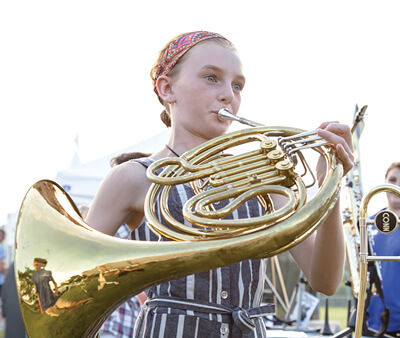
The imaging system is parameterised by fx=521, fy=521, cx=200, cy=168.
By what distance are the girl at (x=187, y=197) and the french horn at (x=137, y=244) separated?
0.40 ft

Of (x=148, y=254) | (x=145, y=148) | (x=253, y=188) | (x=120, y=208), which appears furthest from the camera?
(x=145, y=148)

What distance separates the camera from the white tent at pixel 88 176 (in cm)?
589

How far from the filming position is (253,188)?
3.66 feet

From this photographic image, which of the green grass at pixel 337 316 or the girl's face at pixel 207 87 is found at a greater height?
the girl's face at pixel 207 87

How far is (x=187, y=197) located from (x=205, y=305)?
260 millimetres

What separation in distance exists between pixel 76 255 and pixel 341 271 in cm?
67

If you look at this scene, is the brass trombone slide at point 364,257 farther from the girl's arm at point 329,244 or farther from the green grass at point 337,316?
the green grass at point 337,316

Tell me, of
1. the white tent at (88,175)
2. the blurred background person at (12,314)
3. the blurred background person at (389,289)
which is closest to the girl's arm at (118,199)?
the blurred background person at (12,314)

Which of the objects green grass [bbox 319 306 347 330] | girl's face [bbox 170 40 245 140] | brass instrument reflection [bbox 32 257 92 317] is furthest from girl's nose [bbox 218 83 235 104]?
green grass [bbox 319 306 347 330]

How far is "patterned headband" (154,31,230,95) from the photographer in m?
1.38

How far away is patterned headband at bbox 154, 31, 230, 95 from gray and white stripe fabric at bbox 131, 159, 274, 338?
374 mm

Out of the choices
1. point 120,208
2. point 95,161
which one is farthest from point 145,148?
point 120,208

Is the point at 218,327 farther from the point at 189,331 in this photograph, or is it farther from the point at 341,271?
the point at 341,271

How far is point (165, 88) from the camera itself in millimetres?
1423
